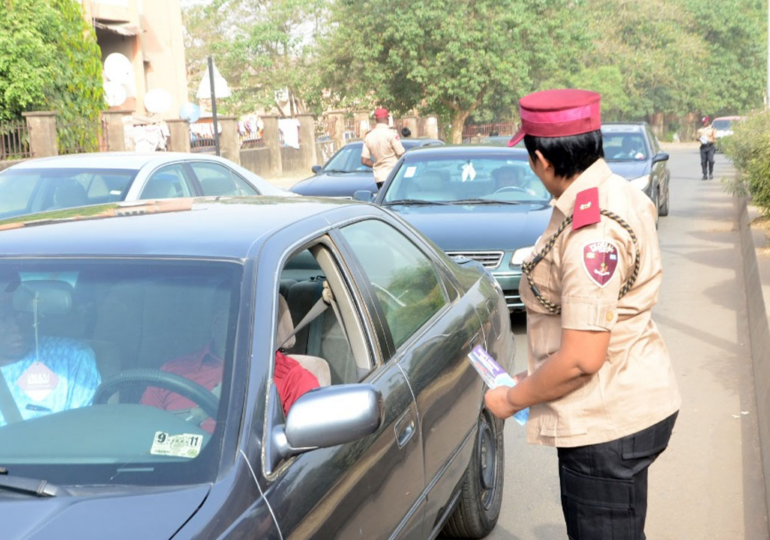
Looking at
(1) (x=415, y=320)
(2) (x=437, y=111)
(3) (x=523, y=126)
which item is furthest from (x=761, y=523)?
(2) (x=437, y=111)

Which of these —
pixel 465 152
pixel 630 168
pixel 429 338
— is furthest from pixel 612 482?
pixel 630 168

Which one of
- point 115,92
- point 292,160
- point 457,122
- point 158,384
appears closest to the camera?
point 158,384

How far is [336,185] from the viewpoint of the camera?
47.9 feet

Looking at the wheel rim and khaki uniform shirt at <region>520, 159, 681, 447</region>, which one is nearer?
khaki uniform shirt at <region>520, 159, 681, 447</region>

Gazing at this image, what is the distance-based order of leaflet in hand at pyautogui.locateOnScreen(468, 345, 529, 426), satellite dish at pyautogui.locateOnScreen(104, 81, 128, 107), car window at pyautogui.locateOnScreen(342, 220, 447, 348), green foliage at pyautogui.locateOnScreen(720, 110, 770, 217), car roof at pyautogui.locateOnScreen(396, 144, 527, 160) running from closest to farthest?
leaflet in hand at pyautogui.locateOnScreen(468, 345, 529, 426) → car window at pyautogui.locateOnScreen(342, 220, 447, 348) → car roof at pyautogui.locateOnScreen(396, 144, 527, 160) → green foliage at pyautogui.locateOnScreen(720, 110, 770, 217) → satellite dish at pyautogui.locateOnScreen(104, 81, 128, 107)

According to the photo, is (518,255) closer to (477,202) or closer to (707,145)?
(477,202)

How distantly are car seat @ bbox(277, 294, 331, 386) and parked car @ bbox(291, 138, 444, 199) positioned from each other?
9.89 m

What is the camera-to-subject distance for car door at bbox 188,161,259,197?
8.82m

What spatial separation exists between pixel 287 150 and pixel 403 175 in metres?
26.5

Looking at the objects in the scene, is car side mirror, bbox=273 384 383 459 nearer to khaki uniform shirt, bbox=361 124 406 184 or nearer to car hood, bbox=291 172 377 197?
khaki uniform shirt, bbox=361 124 406 184

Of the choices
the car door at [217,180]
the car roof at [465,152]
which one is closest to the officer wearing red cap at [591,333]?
the car door at [217,180]

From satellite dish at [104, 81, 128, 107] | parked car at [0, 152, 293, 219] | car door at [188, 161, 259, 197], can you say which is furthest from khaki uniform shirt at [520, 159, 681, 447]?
satellite dish at [104, 81, 128, 107]

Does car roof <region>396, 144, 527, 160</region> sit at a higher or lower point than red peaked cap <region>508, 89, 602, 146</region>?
lower

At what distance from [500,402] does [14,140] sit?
21271 millimetres
